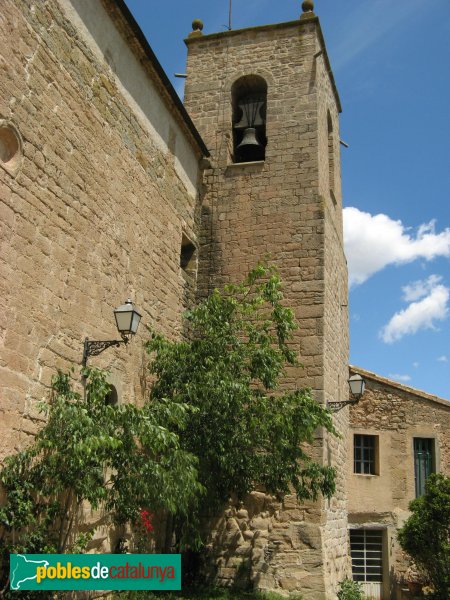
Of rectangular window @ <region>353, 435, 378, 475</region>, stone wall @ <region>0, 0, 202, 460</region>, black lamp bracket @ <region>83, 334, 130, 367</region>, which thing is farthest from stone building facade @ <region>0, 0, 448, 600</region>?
rectangular window @ <region>353, 435, 378, 475</region>

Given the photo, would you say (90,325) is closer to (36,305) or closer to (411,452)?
(36,305)

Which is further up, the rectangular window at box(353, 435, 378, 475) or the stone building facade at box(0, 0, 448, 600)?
the stone building facade at box(0, 0, 448, 600)

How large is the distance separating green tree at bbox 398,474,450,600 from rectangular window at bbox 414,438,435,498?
1654mm

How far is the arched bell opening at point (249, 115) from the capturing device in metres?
11.4

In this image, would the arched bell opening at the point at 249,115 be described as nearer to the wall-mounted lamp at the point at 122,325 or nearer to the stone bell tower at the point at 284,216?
the stone bell tower at the point at 284,216

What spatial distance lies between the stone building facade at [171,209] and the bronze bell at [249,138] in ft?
0.19

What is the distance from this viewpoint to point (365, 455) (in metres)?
13.8

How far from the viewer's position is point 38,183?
5898 mm

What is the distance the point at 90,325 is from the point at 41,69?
8.72ft

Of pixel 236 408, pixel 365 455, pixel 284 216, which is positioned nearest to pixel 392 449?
pixel 365 455

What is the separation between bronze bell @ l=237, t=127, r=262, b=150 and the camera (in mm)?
10945

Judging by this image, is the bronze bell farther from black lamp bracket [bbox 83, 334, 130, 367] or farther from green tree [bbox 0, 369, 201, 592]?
green tree [bbox 0, 369, 201, 592]

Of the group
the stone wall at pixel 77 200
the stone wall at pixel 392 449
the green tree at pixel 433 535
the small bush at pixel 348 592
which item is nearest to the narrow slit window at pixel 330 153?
the stone wall at pixel 77 200

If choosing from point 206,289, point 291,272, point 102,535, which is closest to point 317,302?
point 291,272
